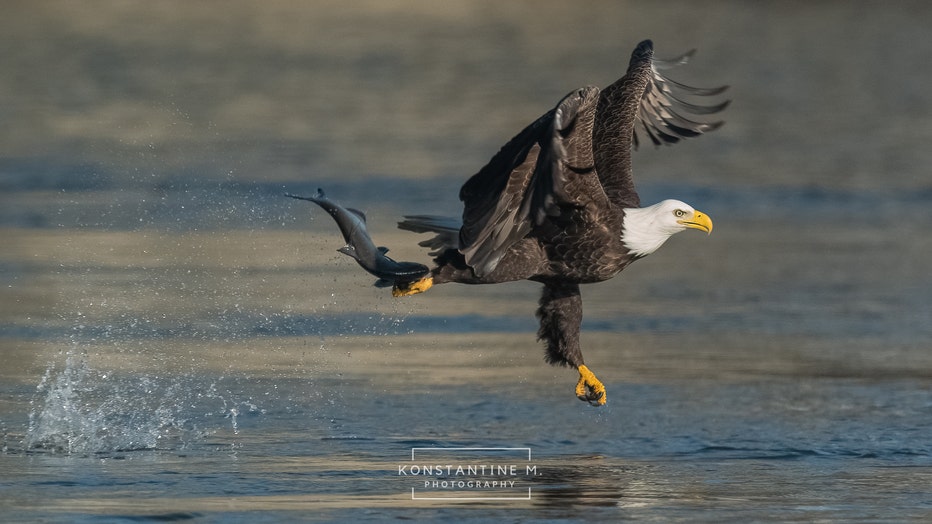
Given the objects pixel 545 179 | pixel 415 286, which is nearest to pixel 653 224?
pixel 545 179

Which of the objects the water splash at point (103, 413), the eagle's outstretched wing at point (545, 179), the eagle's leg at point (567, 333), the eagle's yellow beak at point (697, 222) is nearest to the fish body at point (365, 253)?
the eagle's outstretched wing at point (545, 179)

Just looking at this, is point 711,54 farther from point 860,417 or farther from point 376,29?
point 860,417

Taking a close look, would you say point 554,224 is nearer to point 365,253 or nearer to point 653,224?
point 653,224

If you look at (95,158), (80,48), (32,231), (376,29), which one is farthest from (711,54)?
(32,231)

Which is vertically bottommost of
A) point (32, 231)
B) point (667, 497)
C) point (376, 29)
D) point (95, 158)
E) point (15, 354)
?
point (667, 497)

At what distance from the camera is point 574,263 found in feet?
26.9

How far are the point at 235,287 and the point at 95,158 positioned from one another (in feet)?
15.8

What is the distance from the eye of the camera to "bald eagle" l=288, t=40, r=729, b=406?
24.5ft

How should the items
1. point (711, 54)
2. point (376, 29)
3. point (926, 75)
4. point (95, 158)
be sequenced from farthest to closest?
point (376, 29)
point (711, 54)
point (926, 75)
point (95, 158)

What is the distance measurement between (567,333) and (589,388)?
0.30 metres

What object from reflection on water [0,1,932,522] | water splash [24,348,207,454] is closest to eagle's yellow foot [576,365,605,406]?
reflection on water [0,1,932,522]

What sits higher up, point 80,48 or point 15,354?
point 80,48

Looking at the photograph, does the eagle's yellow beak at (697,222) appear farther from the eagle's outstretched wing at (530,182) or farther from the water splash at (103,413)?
the water splash at (103,413)

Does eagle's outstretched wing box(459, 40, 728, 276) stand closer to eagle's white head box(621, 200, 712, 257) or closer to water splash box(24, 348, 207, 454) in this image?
eagle's white head box(621, 200, 712, 257)
